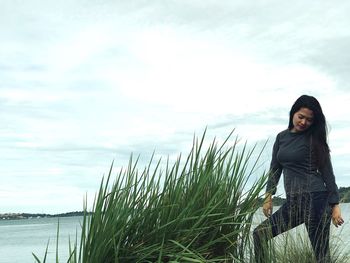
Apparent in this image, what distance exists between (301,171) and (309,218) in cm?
39

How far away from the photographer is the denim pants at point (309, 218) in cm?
456

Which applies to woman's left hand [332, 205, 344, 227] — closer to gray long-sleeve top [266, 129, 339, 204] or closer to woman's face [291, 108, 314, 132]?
gray long-sleeve top [266, 129, 339, 204]

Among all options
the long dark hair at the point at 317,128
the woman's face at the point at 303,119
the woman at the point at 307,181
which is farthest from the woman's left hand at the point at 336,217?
the woman's face at the point at 303,119

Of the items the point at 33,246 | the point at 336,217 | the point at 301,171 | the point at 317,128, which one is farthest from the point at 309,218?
the point at 33,246

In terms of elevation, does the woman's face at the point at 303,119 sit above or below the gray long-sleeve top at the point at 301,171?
above

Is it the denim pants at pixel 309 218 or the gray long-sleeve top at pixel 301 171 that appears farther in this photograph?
the gray long-sleeve top at pixel 301 171

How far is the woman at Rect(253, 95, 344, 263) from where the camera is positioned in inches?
182

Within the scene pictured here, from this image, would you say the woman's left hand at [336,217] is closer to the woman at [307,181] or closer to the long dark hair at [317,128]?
the woman at [307,181]

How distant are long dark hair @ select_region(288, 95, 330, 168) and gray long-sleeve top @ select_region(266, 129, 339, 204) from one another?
0.14 feet

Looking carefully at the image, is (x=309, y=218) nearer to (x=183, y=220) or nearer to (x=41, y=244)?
(x=183, y=220)

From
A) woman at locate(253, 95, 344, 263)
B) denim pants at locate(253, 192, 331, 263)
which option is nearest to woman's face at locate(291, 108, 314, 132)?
woman at locate(253, 95, 344, 263)

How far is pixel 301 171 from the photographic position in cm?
480

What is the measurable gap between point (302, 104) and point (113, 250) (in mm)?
1845

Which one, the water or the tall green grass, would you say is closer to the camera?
the tall green grass
